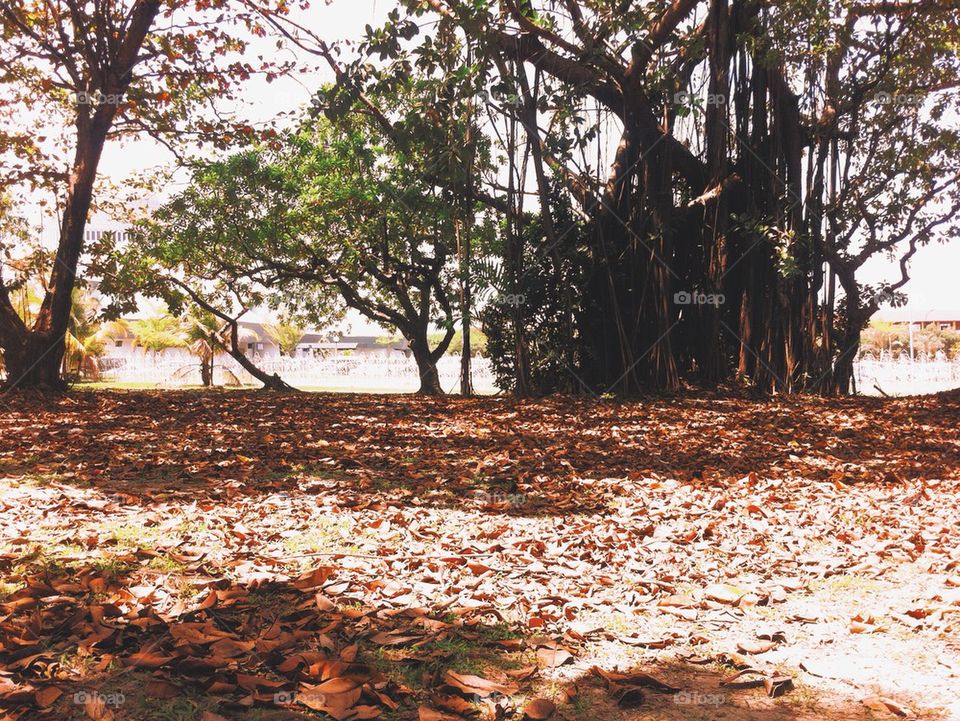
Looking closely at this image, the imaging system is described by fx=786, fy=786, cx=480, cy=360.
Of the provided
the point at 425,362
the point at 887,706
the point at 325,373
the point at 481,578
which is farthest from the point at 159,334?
the point at 887,706

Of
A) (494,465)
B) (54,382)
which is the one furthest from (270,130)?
(494,465)

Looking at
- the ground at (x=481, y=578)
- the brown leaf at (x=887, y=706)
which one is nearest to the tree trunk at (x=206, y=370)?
the ground at (x=481, y=578)

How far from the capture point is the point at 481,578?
332 centimetres

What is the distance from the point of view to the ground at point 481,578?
2357mm

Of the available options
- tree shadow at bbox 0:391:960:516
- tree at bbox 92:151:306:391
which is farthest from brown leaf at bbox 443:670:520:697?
tree at bbox 92:151:306:391

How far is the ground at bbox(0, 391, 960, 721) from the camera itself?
7.73 feet

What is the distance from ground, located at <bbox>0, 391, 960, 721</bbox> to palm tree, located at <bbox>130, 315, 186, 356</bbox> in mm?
17930

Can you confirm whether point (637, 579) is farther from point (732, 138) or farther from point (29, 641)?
point (732, 138)

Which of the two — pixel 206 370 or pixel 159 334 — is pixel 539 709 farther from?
pixel 159 334

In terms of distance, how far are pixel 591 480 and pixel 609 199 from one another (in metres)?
5.23

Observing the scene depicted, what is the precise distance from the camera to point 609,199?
9500 millimetres

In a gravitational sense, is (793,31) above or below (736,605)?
above

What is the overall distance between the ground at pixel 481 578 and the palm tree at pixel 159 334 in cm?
1793

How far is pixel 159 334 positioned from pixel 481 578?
2306 cm
